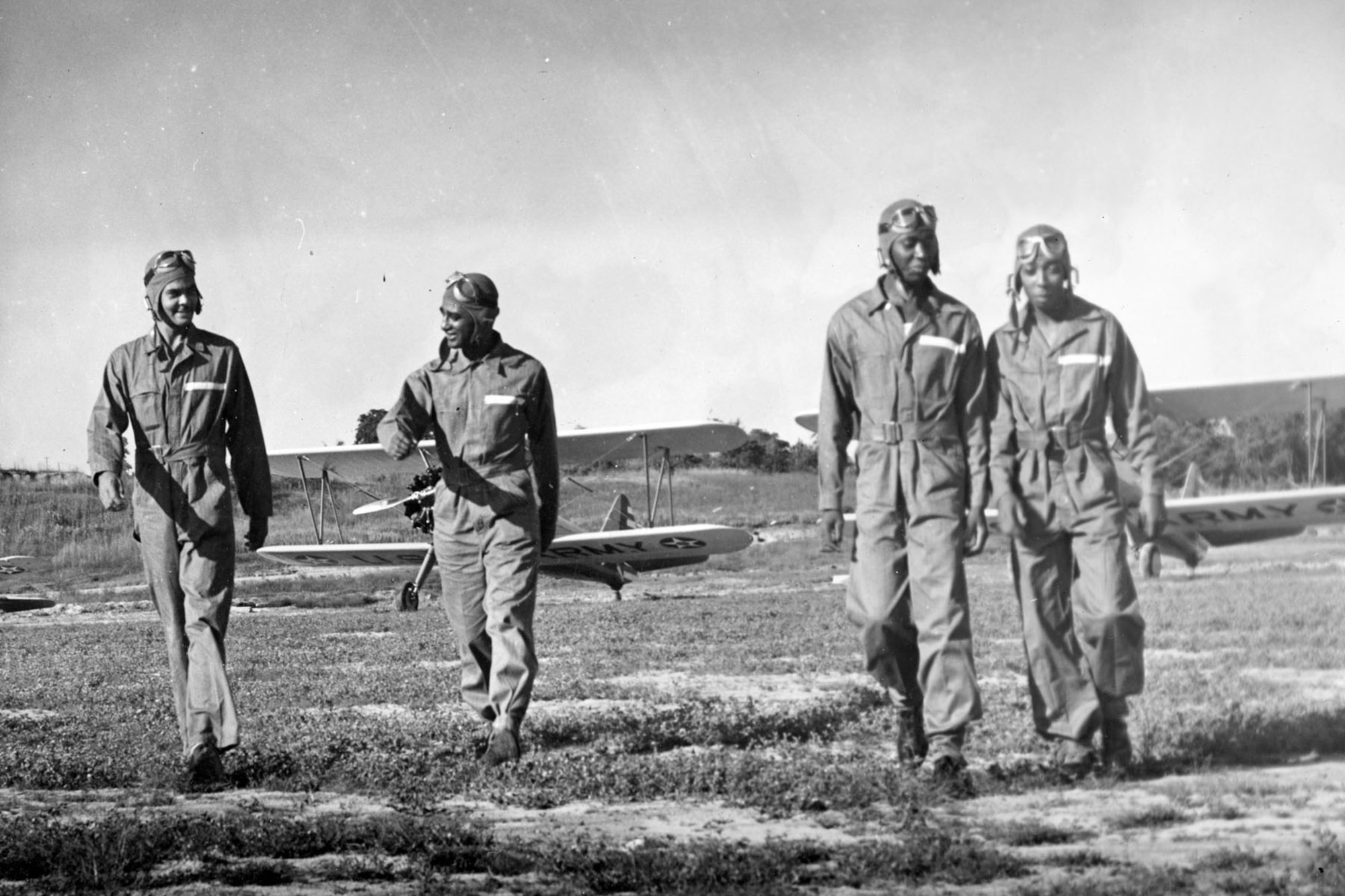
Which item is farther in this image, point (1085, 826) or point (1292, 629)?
point (1292, 629)

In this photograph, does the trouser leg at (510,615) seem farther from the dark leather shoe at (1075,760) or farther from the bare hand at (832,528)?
the dark leather shoe at (1075,760)

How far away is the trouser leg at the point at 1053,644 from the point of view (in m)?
5.11

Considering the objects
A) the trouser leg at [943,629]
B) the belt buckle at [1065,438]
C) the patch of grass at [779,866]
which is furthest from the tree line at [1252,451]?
the patch of grass at [779,866]

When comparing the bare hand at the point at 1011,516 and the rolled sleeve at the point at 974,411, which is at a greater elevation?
the rolled sleeve at the point at 974,411

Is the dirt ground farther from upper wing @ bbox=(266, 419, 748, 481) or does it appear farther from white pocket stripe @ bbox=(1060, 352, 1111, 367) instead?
upper wing @ bbox=(266, 419, 748, 481)

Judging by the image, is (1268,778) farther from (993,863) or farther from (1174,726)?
(993,863)

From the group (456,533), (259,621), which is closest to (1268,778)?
(456,533)

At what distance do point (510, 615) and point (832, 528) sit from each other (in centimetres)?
165

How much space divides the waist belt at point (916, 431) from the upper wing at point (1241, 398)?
6.82 m

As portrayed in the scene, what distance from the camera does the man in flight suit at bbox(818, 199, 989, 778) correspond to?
5051mm

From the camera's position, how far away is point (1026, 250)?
527 cm

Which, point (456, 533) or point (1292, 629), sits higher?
point (456, 533)

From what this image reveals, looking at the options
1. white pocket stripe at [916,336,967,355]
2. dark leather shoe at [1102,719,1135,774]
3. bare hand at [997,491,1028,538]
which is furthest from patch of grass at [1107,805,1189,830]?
white pocket stripe at [916,336,967,355]

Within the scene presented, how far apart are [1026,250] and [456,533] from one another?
9.64 feet
